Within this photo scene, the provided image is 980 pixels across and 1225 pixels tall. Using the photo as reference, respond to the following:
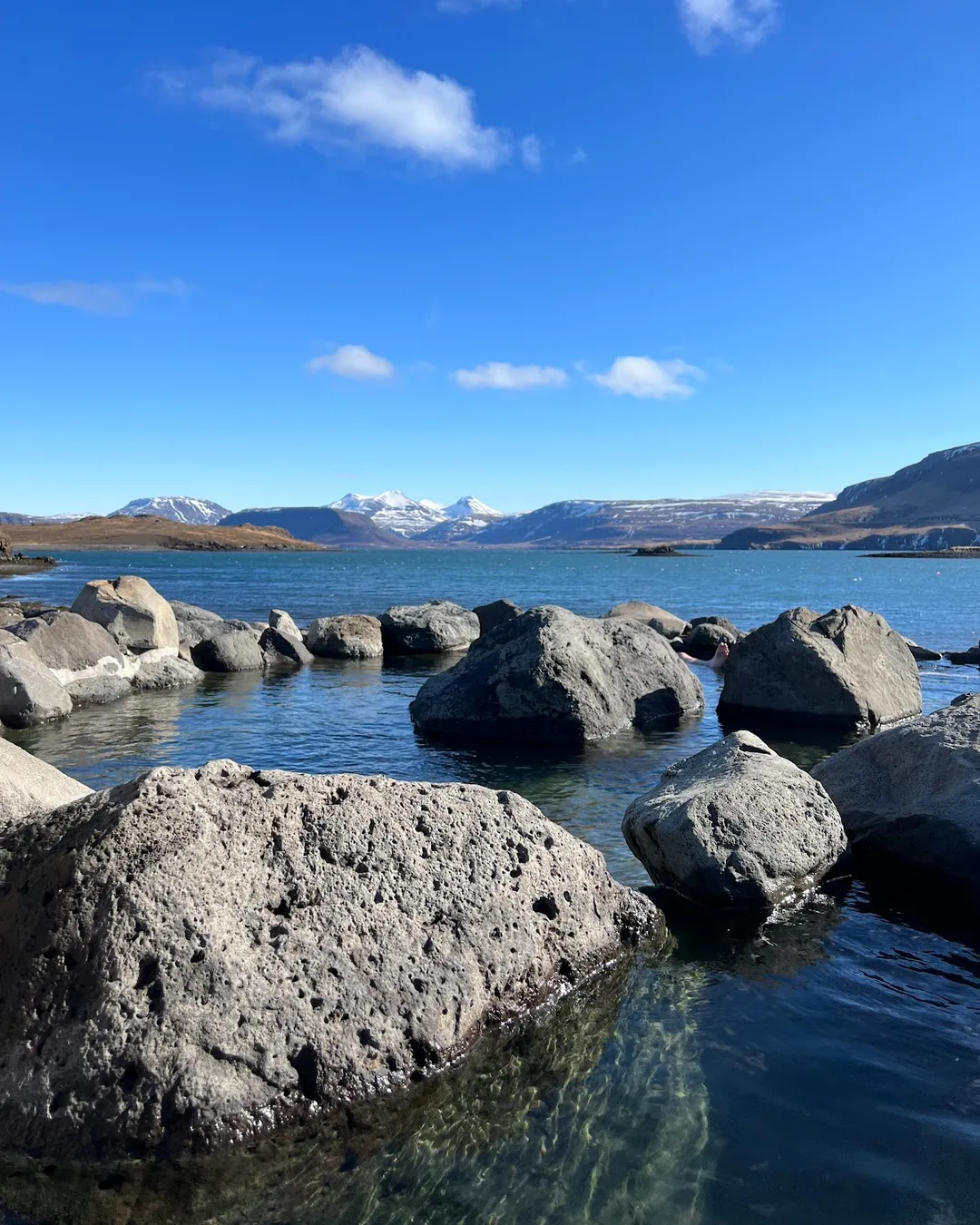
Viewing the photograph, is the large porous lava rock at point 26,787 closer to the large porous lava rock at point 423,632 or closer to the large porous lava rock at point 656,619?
the large porous lava rock at point 423,632

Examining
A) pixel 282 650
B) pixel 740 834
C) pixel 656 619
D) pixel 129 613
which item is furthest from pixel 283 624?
pixel 740 834

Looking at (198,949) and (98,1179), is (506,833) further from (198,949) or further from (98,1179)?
(98,1179)

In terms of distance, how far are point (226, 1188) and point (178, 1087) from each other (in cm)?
62

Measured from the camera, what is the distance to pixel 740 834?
374 inches

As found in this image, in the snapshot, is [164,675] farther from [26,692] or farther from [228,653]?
[26,692]

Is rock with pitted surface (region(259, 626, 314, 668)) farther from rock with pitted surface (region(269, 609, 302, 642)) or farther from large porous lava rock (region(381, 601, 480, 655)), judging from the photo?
large porous lava rock (region(381, 601, 480, 655))

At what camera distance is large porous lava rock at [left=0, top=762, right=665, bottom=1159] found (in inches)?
219

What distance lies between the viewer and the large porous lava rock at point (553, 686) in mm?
17328

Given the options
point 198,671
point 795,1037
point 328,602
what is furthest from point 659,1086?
point 328,602

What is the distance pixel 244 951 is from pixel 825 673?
49.5 feet

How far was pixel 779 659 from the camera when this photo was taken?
1948cm

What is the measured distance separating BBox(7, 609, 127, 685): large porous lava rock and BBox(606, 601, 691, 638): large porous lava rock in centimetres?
1881

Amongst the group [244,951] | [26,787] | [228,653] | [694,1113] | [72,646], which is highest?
[26,787]

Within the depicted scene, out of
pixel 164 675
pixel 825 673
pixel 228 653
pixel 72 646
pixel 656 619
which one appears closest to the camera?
pixel 825 673
